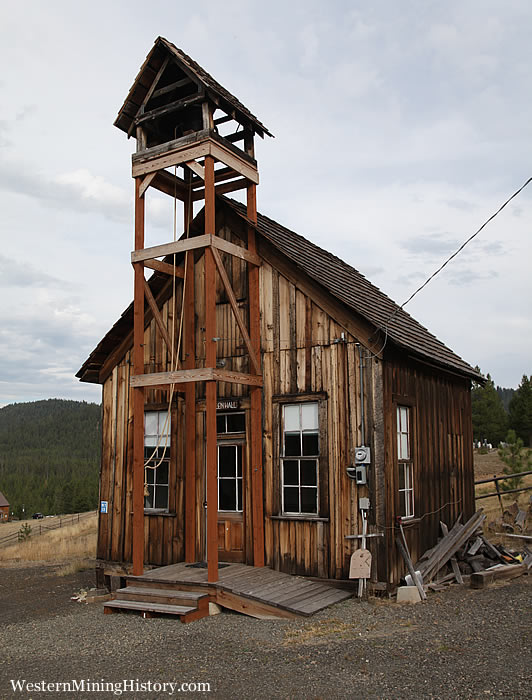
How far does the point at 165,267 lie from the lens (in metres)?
12.0

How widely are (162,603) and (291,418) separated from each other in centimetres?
362

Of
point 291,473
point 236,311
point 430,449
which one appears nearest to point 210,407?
point 236,311

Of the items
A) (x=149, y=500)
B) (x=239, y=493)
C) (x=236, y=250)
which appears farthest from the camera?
(x=149, y=500)

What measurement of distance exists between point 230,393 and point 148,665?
5462 mm

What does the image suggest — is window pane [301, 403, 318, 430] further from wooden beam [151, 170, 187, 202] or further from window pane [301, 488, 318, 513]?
wooden beam [151, 170, 187, 202]

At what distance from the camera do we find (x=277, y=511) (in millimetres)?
10852

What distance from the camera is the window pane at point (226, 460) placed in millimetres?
11570

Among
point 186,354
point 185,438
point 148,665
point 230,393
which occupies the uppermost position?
point 186,354

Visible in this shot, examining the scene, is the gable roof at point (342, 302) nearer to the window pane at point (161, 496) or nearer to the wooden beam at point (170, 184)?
the wooden beam at point (170, 184)

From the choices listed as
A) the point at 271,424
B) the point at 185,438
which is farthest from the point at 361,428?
the point at 185,438

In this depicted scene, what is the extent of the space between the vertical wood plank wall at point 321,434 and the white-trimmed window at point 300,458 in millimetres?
153

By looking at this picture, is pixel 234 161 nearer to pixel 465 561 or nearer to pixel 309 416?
pixel 309 416

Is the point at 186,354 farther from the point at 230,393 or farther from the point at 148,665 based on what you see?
the point at 148,665

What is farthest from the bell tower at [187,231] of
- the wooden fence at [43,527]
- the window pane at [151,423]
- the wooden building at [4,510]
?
the wooden building at [4,510]
